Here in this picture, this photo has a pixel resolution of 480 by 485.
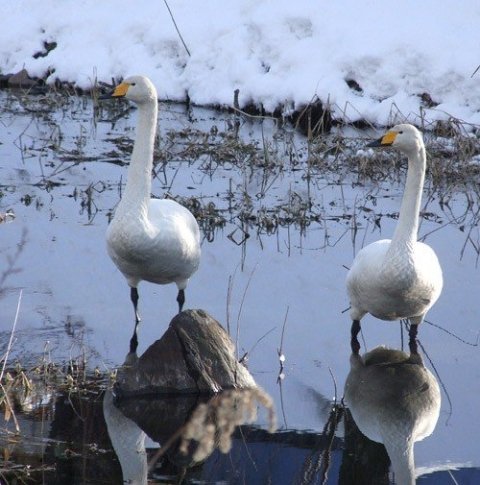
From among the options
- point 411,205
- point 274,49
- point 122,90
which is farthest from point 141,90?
point 274,49

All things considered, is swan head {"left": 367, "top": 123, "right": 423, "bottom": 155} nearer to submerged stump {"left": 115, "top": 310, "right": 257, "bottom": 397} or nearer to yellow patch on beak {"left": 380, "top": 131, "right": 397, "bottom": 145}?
yellow patch on beak {"left": 380, "top": 131, "right": 397, "bottom": 145}

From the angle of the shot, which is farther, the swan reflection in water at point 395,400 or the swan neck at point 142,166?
the swan neck at point 142,166

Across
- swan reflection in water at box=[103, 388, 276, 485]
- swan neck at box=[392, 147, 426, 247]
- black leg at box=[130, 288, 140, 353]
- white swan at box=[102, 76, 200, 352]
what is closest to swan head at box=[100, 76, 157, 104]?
white swan at box=[102, 76, 200, 352]

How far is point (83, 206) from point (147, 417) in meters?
4.17

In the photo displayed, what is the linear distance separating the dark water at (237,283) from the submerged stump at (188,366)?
0.16 m

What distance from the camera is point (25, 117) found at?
43.5ft

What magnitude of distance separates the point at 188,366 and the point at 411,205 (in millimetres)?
1779

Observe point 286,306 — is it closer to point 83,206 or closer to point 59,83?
point 83,206

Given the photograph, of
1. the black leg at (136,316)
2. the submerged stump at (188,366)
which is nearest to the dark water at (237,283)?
the black leg at (136,316)

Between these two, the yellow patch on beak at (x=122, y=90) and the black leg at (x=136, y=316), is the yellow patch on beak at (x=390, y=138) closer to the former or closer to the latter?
the yellow patch on beak at (x=122, y=90)

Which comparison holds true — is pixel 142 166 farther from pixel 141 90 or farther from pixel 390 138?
pixel 390 138

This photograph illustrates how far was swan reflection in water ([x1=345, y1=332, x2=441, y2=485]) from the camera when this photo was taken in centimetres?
596

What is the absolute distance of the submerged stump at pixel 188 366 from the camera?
21.4 ft

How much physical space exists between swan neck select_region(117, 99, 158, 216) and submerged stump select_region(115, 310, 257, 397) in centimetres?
107
